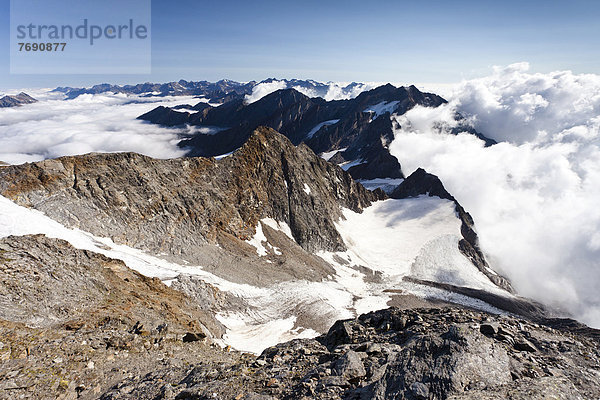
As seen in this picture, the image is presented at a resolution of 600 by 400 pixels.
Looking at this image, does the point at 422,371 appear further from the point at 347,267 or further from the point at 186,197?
the point at 347,267

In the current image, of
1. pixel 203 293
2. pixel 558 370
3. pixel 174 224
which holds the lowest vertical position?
pixel 203 293

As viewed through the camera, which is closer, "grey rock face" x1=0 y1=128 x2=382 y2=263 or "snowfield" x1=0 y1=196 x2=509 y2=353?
"snowfield" x1=0 y1=196 x2=509 y2=353

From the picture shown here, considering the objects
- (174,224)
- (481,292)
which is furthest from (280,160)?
(481,292)

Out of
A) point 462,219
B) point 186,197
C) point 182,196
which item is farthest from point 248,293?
point 462,219

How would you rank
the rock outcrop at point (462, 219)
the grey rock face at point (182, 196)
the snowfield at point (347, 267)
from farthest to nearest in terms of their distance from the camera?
1. the rock outcrop at point (462, 219)
2. the grey rock face at point (182, 196)
3. the snowfield at point (347, 267)

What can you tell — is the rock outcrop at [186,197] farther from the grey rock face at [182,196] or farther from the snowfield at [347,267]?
the snowfield at [347,267]

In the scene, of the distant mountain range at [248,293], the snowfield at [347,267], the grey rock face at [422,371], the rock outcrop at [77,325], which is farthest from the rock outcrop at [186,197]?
the grey rock face at [422,371]

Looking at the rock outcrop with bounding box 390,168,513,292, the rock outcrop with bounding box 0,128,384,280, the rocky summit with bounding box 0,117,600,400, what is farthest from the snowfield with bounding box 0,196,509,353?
the rock outcrop with bounding box 390,168,513,292

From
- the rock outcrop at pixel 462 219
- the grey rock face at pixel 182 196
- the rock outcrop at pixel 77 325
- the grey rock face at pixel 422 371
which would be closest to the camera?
the grey rock face at pixel 422 371

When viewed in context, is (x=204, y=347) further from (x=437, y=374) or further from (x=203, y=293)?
(x=203, y=293)

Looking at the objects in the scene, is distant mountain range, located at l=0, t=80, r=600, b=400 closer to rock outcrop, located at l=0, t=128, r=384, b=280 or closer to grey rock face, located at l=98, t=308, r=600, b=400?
grey rock face, located at l=98, t=308, r=600, b=400

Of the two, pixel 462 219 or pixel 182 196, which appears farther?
pixel 462 219
